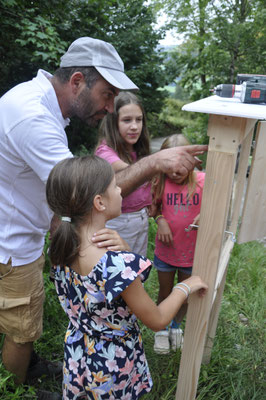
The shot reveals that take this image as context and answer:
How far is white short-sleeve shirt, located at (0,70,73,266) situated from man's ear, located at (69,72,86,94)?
0.36 ft

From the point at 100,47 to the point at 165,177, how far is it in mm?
861

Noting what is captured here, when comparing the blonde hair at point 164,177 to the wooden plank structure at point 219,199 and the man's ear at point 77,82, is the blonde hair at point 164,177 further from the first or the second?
the man's ear at point 77,82

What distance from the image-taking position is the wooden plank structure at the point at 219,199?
124cm

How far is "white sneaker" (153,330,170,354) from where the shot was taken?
7.32 feet

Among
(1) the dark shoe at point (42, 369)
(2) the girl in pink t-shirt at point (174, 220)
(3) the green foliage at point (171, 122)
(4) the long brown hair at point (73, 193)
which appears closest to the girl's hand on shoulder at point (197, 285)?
(4) the long brown hair at point (73, 193)

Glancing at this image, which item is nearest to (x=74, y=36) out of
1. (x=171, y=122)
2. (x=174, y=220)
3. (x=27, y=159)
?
(x=174, y=220)

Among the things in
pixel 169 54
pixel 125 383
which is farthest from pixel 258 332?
pixel 169 54

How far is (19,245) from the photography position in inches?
65.3

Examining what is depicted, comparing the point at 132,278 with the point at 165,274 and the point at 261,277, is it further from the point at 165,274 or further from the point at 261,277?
A: the point at 261,277

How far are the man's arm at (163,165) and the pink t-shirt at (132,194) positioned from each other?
16.9 inches

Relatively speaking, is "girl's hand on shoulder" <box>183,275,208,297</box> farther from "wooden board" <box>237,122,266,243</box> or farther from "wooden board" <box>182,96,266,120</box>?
"wooden board" <box>182,96,266,120</box>

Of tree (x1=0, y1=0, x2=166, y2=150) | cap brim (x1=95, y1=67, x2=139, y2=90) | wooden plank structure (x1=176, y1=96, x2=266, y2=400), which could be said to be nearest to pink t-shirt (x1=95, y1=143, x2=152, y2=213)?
cap brim (x1=95, y1=67, x2=139, y2=90)

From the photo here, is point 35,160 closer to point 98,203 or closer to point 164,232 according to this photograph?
point 98,203

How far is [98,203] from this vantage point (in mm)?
1225
